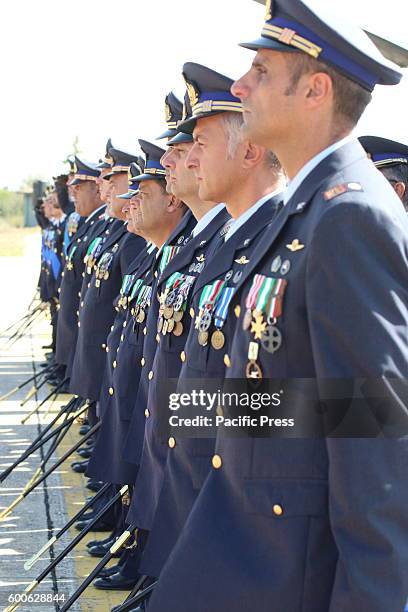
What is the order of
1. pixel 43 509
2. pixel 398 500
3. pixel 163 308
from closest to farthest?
pixel 398 500 → pixel 163 308 → pixel 43 509

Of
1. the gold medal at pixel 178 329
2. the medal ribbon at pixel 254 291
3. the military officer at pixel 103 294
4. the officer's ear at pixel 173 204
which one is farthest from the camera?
the military officer at pixel 103 294

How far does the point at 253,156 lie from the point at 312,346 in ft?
4.46

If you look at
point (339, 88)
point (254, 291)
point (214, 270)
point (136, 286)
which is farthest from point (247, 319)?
point (136, 286)

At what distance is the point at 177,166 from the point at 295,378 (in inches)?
87.9

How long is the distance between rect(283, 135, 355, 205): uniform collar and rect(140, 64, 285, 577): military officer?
47 centimetres

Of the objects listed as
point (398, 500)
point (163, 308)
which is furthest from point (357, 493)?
point (163, 308)

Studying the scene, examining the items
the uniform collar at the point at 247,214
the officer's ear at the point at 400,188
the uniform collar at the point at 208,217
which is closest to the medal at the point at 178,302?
the uniform collar at the point at 208,217

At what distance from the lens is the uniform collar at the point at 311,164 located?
251 cm

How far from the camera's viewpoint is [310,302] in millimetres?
2270

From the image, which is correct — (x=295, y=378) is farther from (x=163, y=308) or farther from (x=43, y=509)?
(x=43, y=509)

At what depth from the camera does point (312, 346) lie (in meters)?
2.29

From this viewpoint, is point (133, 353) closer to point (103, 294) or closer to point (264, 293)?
point (103, 294)

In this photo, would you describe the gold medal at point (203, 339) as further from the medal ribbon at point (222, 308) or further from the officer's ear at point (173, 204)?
the officer's ear at point (173, 204)

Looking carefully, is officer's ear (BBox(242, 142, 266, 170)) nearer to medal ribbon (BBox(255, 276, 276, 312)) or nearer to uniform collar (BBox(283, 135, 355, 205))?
uniform collar (BBox(283, 135, 355, 205))
